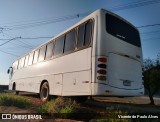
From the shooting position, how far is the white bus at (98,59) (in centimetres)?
773

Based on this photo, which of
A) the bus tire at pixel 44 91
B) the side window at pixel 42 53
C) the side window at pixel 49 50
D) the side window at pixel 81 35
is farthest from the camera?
the side window at pixel 42 53

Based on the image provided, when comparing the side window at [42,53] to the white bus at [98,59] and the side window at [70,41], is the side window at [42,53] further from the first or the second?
the side window at [70,41]

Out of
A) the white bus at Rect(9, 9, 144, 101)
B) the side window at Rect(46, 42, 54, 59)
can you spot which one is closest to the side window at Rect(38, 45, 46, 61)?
the side window at Rect(46, 42, 54, 59)

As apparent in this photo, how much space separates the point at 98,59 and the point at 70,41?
2361 mm

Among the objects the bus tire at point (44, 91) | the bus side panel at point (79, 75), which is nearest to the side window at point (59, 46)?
the bus side panel at point (79, 75)

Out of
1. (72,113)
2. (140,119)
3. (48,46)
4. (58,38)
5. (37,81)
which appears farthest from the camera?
(37,81)

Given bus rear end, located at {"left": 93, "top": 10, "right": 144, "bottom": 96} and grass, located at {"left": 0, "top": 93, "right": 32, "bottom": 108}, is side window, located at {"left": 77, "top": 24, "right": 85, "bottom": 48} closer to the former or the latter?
bus rear end, located at {"left": 93, "top": 10, "right": 144, "bottom": 96}

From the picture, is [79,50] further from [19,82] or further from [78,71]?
[19,82]

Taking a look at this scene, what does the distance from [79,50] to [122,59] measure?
172cm

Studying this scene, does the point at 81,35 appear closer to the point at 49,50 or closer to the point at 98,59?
the point at 98,59

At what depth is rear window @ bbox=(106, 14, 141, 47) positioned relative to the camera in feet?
27.7

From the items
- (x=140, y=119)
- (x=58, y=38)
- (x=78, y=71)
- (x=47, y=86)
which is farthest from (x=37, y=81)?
(x=140, y=119)

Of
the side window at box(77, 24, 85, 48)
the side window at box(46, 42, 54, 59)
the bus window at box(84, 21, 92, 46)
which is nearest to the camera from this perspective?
the bus window at box(84, 21, 92, 46)

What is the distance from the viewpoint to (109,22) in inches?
333
